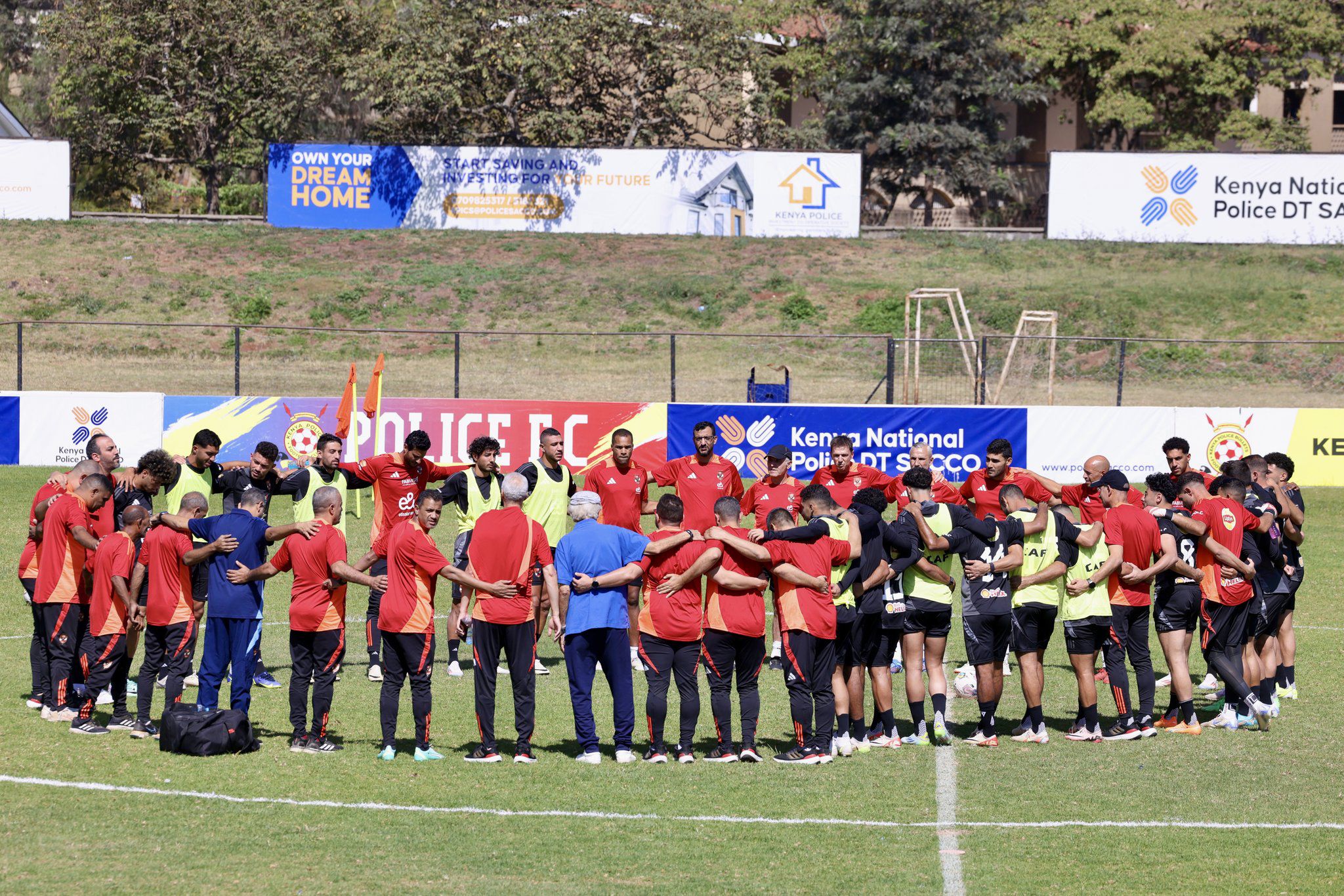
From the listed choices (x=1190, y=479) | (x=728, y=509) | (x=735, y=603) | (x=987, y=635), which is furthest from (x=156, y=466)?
(x=1190, y=479)

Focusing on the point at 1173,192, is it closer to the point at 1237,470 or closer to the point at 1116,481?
the point at 1237,470

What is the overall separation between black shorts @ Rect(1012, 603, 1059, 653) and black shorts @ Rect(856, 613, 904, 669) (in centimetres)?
96

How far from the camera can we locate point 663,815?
9.38 metres

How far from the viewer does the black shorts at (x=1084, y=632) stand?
1150 centimetres

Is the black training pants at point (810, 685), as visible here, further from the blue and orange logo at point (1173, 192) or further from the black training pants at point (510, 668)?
the blue and orange logo at point (1173, 192)

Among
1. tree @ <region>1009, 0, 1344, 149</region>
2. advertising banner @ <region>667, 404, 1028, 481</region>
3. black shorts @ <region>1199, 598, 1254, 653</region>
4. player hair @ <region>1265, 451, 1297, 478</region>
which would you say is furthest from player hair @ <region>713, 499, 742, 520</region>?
tree @ <region>1009, 0, 1344, 149</region>

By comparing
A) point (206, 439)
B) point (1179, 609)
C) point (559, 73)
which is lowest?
point (1179, 609)

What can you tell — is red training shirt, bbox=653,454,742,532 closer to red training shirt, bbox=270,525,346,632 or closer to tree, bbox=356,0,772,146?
red training shirt, bbox=270,525,346,632

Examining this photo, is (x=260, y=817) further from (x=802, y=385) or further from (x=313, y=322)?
(x=313, y=322)

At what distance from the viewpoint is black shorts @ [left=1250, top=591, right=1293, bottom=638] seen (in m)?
12.3

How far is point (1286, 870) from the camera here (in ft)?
27.9

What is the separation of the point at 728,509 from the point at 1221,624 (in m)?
4.44

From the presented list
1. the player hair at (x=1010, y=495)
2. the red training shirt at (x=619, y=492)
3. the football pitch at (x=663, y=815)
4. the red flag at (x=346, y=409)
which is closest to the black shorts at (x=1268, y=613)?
the football pitch at (x=663, y=815)

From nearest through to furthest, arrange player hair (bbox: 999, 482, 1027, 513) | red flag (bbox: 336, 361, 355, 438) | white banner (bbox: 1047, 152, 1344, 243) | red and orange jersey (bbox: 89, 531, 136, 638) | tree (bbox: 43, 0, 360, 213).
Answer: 1. red and orange jersey (bbox: 89, 531, 136, 638)
2. player hair (bbox: 999, 482, 1027, 513)
3. red flag (bbox: 336, 361, 355, 438)
4. white banner (bbox: 1047, 152, 1344, 243)
5. tree (bbox: 43, 0, 360, 213)
